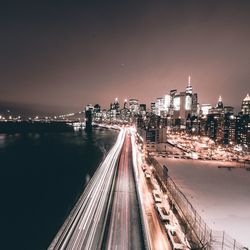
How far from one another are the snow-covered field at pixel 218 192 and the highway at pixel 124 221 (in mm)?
6700

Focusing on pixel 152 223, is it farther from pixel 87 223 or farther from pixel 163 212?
pixel 87 223

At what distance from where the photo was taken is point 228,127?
95.6m

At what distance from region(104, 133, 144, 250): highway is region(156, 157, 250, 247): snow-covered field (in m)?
6.70

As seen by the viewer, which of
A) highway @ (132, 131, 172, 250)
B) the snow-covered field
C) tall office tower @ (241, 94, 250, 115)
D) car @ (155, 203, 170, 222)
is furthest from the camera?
tall office tower @ (241, 94, 250, 115)

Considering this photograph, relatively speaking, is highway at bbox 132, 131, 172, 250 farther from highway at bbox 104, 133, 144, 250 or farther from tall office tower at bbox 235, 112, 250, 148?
tall office tower at bbox 235, 112, 250, 148

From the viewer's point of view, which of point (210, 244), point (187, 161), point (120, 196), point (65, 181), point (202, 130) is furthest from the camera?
point (202, 130)

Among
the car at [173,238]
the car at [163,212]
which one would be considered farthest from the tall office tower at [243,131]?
the car at [173,238]

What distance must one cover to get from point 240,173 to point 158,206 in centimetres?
2618

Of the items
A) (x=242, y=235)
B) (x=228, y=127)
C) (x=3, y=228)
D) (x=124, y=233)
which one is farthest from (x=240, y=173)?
(x=228, y=127)

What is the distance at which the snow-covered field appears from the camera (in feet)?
70.6

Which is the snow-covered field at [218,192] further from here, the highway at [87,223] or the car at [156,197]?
the highway at [87,223]

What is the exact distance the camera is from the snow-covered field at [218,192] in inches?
847

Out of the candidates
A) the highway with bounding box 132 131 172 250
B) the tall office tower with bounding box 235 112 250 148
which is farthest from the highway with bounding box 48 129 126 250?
the tall office tower with bounding box 235 112 250 148

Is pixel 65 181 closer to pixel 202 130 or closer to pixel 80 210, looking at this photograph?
pixel 80 210
